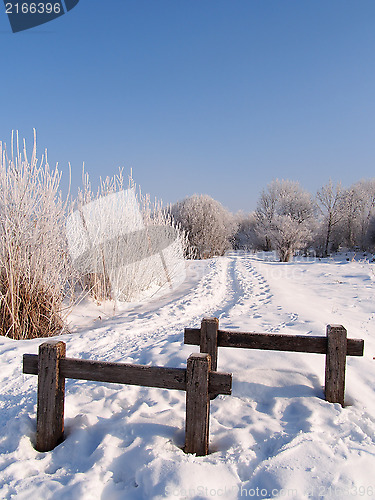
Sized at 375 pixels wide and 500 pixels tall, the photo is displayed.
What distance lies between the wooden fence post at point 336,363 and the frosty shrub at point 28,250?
13.9ft

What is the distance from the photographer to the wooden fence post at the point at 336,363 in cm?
276

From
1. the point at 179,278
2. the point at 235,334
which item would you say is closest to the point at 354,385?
the point at 235,334

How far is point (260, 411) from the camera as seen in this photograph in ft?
9.14

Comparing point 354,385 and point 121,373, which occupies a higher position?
point 121,373

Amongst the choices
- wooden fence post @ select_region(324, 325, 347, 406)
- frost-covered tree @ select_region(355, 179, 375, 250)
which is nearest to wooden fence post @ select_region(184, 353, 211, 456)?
wooden fence post @ select_region(324, 325, 347, 406)

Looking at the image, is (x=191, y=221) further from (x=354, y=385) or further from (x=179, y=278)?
(x=354, y=385)

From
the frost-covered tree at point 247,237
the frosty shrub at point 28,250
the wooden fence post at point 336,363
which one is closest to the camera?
the wooden fence post at point 336,363

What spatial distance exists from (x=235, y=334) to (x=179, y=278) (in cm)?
845

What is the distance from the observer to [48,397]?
2361 millimetres

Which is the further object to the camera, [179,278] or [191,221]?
[191,221]

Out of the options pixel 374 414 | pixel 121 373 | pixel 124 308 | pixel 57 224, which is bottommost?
pixel 124 308

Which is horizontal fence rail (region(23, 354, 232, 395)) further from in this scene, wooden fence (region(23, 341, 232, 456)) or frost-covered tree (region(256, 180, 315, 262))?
frost-covered tree (region(256, 180, 315, 262))

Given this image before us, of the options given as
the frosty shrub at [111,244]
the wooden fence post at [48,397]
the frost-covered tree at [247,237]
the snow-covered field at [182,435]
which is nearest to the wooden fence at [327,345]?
the snow-covered field at [182,435]

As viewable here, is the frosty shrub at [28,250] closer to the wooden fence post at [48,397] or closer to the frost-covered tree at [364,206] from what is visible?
the wooden fence post at [48,397]
